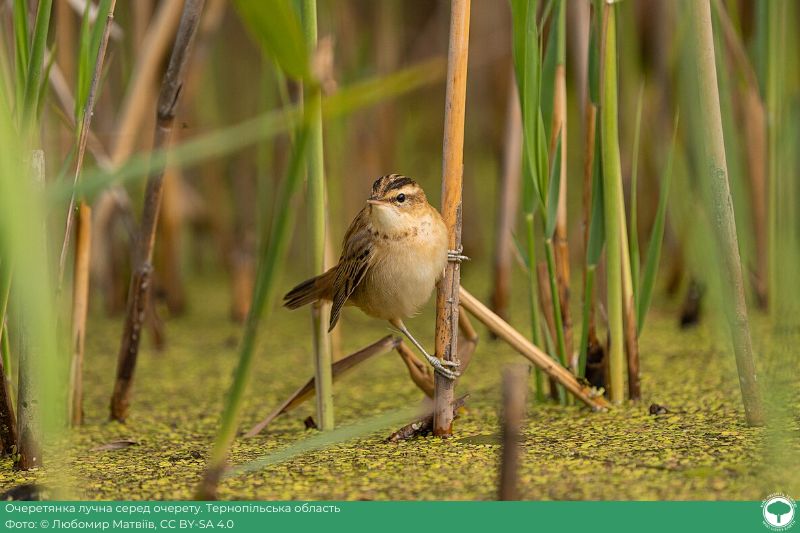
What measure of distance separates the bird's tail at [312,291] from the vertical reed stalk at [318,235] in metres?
0.04

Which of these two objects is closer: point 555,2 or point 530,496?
point 530,496

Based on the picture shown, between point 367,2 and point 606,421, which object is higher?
point 367,2

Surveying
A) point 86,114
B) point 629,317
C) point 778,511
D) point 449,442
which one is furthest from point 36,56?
point 778,511

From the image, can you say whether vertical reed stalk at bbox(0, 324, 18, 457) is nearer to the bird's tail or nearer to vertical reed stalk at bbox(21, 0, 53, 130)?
vertical reed stalk at bbox(21, 0, 53, 130)

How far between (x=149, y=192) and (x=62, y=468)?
0.86m

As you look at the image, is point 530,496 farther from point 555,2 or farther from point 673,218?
point 673,218

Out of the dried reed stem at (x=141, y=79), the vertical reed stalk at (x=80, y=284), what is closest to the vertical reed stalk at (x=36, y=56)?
the vertical reed stalk at (x=80, y=284)

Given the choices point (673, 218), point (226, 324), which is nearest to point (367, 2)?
point (226, 324)

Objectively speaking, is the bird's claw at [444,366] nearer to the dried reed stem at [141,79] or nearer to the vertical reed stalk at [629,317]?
the vertical reed stalk at [629,317]

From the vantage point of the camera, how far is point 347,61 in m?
3.40

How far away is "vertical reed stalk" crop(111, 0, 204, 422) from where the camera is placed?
191 centimetres

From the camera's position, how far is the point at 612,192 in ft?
6.12

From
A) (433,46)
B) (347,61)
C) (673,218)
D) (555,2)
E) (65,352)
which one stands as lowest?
(65,352)

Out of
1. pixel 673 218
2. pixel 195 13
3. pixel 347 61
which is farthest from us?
pixel 347 61
